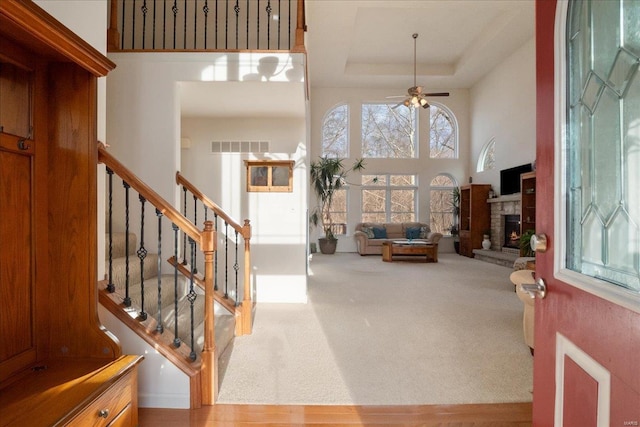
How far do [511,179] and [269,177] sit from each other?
250 inches

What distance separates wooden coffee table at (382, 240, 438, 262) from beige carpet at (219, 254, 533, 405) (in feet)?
9.42

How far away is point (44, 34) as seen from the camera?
4.24ft

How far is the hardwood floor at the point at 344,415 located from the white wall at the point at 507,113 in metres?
6.84

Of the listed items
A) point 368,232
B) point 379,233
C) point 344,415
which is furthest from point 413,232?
point 344,415

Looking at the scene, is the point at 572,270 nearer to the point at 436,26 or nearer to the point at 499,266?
the point at 499,266

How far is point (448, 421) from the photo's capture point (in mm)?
1942

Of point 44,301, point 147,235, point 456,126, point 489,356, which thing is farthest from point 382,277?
point 456,126

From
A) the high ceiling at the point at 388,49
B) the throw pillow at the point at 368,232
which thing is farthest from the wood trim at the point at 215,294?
A: the throw pillow at the point at 368,232

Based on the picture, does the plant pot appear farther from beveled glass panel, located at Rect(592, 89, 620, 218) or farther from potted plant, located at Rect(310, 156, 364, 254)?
beveled glass panel, located at Rect(592, 89, 620, 218)

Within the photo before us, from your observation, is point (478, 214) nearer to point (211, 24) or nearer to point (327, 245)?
point (327, 245)

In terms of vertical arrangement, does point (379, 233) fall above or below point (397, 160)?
below

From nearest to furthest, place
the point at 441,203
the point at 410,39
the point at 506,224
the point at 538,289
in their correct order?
the point at 538,289, the point at 410,39, the point at 506,224, the point at 441,203

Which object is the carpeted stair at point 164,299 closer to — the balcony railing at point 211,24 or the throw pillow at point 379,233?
the balcony railing at point 211,24

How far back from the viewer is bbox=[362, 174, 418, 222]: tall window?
33.7 ft
